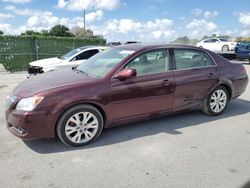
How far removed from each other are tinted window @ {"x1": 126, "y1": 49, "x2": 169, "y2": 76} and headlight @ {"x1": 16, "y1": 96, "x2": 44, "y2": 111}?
157 centimetres

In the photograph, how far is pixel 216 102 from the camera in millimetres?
5594

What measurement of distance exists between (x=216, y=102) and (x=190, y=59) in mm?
1089

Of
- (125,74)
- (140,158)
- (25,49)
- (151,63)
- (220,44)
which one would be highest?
(220,44)

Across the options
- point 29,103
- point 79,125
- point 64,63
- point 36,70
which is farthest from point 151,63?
point 36,70

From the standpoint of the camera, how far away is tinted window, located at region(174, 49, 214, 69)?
201 inches

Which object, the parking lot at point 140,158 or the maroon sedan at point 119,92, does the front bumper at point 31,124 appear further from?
the parking lot at point 140,158

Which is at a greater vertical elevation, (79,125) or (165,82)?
(165,82)

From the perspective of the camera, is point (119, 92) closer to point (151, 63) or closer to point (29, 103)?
point (151, 63)

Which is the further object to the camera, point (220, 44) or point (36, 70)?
point (220, 44)

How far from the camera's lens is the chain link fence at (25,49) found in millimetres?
14523

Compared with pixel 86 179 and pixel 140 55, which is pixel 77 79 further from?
pixel 86 179

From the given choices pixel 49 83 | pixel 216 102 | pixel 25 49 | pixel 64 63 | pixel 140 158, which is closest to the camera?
pixel 140 158

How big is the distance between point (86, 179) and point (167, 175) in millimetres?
988

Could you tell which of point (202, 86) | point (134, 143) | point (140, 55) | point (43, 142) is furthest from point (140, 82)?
point (43, 142)
